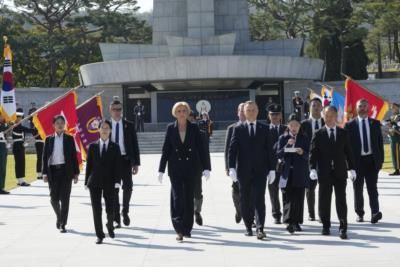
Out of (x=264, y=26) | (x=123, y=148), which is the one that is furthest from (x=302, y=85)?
(x=123, y=148)

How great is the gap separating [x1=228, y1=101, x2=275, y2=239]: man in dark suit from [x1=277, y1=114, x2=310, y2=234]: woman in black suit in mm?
657

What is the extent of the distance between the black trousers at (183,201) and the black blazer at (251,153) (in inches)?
24.5

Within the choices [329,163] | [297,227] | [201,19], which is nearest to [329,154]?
[329,163]

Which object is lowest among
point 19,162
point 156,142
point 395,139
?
point 156,142

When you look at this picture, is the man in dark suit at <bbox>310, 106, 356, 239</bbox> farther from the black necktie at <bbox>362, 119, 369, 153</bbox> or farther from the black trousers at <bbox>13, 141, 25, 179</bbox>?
the black trousers at <bbox>13, 141, 25, 179</bbox>

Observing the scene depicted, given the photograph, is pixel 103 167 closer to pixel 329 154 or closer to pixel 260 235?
pixel 260 235

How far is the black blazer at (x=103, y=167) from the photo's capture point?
10.6 meters

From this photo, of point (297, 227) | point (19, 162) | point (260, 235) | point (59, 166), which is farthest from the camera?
point (19, 162)

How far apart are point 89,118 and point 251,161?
10.1 metres

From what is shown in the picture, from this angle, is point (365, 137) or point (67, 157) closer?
point (67, 157)

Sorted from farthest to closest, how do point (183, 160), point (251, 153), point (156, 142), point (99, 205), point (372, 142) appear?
point (156, 142) → point (372, 142) → point (183, 160) → point (251, 153) → point (99, 205)

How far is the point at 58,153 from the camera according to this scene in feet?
40.0

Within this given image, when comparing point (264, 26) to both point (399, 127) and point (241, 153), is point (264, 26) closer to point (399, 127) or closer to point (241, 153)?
point (399, 127)

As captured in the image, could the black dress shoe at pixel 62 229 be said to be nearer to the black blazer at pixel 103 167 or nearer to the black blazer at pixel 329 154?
the black blazer at pixel 103 167
